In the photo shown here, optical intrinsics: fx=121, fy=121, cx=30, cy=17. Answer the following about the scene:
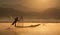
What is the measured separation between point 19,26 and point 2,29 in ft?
0.50

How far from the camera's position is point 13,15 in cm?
110

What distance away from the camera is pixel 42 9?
3.66 feet

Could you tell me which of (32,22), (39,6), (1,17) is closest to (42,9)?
(39,6)

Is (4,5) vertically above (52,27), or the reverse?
(4,5)

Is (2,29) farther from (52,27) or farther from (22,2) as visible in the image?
(52,27)

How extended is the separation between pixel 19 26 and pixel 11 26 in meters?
0.07

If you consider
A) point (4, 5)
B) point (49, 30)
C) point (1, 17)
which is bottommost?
point (49, 30)

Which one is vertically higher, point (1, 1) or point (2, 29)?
point (1, 1)

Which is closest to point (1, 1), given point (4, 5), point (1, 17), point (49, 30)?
point (4, 5)

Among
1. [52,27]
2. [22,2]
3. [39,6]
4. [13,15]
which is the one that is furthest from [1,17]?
[52,27]

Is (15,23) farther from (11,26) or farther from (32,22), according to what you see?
(32,22)

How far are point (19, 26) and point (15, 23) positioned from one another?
0.05 m

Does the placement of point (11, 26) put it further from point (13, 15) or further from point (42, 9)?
point (42, 9)

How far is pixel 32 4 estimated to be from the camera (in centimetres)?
112
